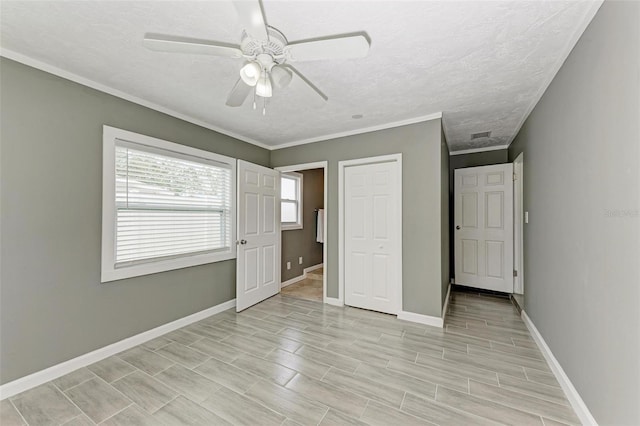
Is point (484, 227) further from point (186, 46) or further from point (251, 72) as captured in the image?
point (186, 46)

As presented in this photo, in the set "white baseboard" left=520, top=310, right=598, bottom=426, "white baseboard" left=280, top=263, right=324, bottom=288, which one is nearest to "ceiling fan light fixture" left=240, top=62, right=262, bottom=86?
"white baseboard" left=520, top=310, right=598, bottom=426

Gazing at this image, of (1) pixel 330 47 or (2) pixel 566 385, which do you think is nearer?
(1) pixel 330 47

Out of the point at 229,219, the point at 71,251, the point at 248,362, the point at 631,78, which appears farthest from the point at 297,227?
the point at 631,78

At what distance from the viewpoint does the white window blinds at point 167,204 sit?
258 cm

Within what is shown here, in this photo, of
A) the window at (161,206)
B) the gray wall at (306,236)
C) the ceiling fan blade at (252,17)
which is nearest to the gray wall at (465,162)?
the gray wall at (306,236)

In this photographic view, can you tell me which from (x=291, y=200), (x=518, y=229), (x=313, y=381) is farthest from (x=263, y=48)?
(x=518, y=229)

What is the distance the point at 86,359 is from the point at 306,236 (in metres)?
3.89

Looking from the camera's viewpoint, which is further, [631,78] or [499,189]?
[499,189]

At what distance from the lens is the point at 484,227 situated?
4223 millimetres

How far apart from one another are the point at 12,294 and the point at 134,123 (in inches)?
67.8

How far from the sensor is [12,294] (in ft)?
6.33

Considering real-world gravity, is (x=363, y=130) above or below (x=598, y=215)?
above

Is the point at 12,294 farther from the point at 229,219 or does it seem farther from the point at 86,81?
the point at 229,219

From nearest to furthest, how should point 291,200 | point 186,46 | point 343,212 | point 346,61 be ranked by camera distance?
1. point 186,46
2. point 346,61
3. point 343,212
4. point 291,200
